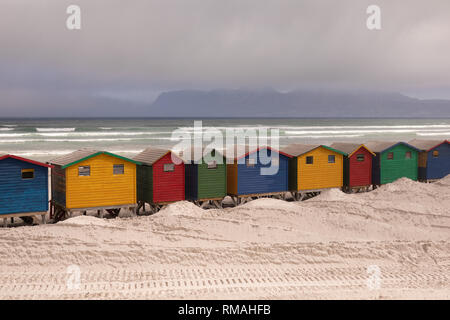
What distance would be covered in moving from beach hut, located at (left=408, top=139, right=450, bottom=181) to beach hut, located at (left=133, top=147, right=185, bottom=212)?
1624 centimetres

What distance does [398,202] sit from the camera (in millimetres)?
23281

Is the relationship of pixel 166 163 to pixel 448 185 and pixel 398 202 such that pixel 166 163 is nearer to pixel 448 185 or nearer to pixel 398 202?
pixel 398 202

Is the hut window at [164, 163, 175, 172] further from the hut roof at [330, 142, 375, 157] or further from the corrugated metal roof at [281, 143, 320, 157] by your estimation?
the hut roof at [330, 142, 375, 157]

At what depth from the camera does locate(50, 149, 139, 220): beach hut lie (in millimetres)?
20000

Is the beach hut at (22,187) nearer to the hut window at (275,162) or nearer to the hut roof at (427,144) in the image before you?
the hut window at (275,162)

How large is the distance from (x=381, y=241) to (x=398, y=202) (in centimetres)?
A: 642

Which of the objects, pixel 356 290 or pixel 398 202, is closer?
pixel 356 290

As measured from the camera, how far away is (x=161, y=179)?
21.8 m

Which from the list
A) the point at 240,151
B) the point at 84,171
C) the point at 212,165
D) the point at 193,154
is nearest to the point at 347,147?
the point at 240,151

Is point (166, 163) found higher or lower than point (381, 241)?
higher

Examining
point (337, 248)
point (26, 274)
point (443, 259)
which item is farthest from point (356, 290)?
point (26, 274)

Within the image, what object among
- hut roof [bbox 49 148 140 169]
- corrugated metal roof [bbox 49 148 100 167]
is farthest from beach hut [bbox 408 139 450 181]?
corrugated metal roof [bbox 49 148 100 167]

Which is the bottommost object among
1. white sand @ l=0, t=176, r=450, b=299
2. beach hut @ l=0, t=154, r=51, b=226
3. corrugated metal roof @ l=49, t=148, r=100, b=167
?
white sand @ l=0, t=176, r=450, b=299

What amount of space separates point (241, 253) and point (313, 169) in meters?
11.2
